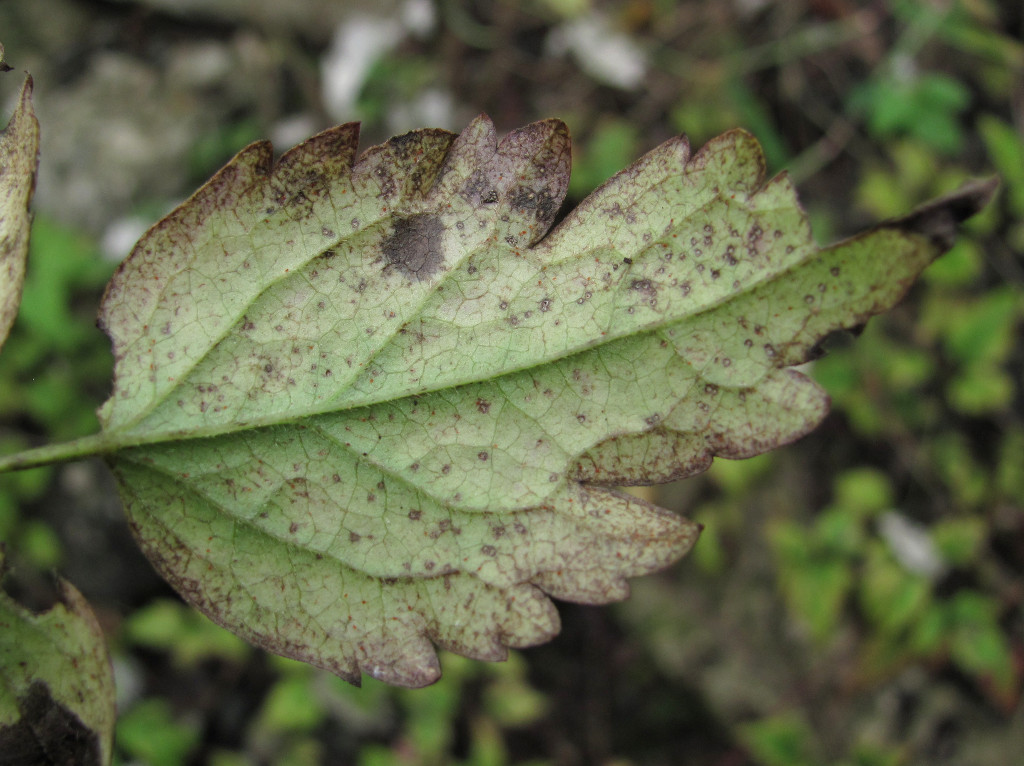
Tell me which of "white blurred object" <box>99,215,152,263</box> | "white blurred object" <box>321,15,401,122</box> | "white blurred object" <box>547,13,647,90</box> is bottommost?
"white blurred object" <box>547,13,647,90</box>

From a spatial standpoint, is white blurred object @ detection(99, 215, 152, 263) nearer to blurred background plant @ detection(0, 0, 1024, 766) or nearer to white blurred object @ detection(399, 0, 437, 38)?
blurred background plant @ detection(0, 0, 1024, 766)

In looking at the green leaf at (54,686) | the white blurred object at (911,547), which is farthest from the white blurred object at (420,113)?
the green leaf at (54,686)

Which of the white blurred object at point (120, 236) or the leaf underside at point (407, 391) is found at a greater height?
the white blurred object at point (120, 236)

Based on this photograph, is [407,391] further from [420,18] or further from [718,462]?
[420,18]

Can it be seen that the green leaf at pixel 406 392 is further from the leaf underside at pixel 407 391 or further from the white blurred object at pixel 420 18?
the white blurred object at pixel 420 18

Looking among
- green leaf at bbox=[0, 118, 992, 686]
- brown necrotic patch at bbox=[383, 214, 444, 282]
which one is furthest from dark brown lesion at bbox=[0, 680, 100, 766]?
brown necrotic patch at bbox=[383, 214, 444, 282]

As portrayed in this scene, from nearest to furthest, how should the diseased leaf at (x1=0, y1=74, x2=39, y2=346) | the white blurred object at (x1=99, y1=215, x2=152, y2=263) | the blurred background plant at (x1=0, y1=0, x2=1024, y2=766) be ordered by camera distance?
the diseased leaf at (x1=0, y1=74, x2=39, y2=346), the blurred background plant at (x1=0, y1=0, x2=1024, y2=766), the white blurred object at (x1=99, y1=215, x2=152, y2=263)

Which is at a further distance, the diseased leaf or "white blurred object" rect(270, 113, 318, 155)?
"white blurred object" rect(270, 113, 318, 155)
